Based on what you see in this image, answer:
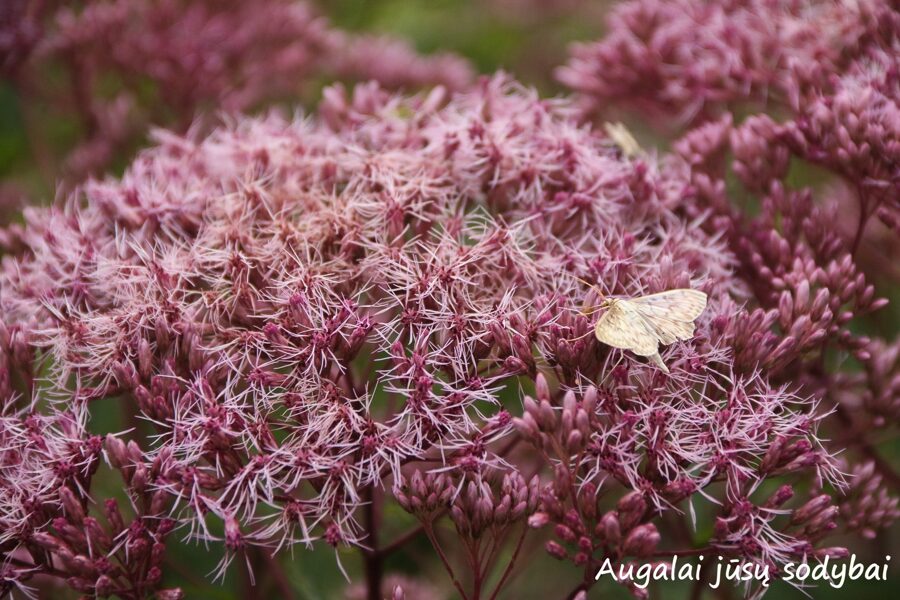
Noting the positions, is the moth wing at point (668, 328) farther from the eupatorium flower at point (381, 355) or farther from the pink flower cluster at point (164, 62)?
the pink flower cluster at point (164, 62)

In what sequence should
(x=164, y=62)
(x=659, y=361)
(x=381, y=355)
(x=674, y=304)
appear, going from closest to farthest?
(x=659, y=361) < (x=674, y=304) < (x=381, y=355) < (x=164, y=62)

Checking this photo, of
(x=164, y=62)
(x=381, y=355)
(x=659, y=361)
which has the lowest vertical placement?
(x=381, y=355)

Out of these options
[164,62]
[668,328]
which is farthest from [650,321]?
[164,62]

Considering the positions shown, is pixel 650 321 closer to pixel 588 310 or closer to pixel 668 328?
pixel 668 328

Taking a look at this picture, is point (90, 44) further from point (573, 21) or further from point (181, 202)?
point (573, 21)

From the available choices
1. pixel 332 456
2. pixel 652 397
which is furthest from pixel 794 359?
pixel 332 456

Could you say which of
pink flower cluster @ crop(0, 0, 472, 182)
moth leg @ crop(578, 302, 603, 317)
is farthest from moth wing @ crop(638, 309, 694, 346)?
pink flower cluster @ crop(0, 0, 472, 182)

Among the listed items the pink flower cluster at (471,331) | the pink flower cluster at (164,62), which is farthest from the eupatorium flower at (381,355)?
the pink flower cluster at (164,62)
